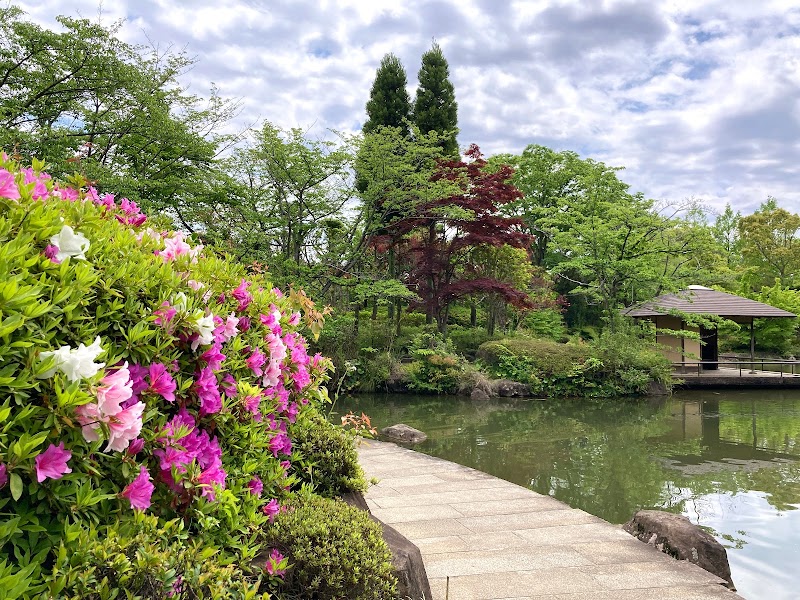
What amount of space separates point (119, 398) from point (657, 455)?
8311mm

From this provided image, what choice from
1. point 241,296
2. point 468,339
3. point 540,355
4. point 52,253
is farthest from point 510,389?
point 52,253

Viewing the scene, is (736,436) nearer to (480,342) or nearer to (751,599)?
(751,599)

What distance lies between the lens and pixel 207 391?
5.03 feet

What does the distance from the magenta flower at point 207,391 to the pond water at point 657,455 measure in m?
4.10

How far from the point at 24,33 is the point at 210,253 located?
8.53m

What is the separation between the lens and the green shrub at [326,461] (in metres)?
2.60

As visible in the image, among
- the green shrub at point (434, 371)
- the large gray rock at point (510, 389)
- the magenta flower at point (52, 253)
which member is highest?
the magenta flower at point (52, 253)

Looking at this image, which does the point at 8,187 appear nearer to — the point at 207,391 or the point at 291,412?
the point at 207,391

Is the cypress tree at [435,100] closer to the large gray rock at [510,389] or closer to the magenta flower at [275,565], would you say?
the large gray rock at [510,389]

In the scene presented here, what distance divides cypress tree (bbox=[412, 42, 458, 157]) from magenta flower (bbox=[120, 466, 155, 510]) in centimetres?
1978

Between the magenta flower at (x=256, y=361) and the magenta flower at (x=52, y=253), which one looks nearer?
the magenta flower at (x=52, y=253)

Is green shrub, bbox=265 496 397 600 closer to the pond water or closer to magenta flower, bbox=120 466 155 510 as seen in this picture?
magenta flower, bbox=120 466 155 510

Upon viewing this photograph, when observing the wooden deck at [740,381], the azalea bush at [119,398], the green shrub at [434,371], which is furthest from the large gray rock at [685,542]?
the wooden deck at [740,381]

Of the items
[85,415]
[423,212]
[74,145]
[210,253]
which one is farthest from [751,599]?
[423,212]
